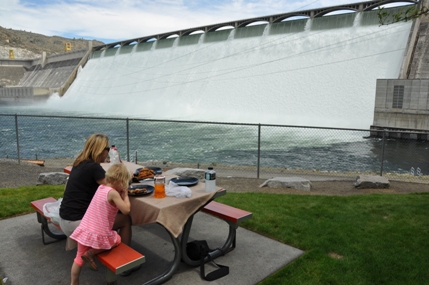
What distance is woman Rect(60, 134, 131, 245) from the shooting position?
11.8ft

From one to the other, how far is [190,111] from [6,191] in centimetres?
2103

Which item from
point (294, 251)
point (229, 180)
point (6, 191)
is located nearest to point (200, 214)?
point (294, 251)

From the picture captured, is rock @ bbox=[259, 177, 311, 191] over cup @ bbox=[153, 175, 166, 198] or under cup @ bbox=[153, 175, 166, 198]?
under

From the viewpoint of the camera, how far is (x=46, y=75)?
57500 mm

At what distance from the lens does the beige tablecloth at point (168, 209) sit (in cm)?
342

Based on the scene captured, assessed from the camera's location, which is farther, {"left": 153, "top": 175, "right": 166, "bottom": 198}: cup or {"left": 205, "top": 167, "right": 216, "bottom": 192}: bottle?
{"left": 205, "top": 167, "right": 216, "bottom": 192}: bottle

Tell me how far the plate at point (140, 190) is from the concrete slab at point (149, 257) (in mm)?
874

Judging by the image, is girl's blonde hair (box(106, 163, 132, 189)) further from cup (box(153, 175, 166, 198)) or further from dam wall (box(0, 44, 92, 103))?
dam wall (box(0, 44, 92, 103))

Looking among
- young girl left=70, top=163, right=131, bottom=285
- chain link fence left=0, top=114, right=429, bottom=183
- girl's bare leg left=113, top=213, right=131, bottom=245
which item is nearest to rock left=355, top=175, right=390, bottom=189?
chain link fence left=0, top=114, right=429, bottom=183

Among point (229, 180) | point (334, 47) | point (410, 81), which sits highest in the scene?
point (334, 47)

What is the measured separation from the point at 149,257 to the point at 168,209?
1105mm

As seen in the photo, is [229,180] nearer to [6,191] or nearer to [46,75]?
[6,191]

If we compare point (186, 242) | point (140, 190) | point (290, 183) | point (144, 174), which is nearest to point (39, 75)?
point (290, 183)

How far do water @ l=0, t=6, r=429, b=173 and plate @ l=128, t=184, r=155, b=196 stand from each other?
9.17 m
